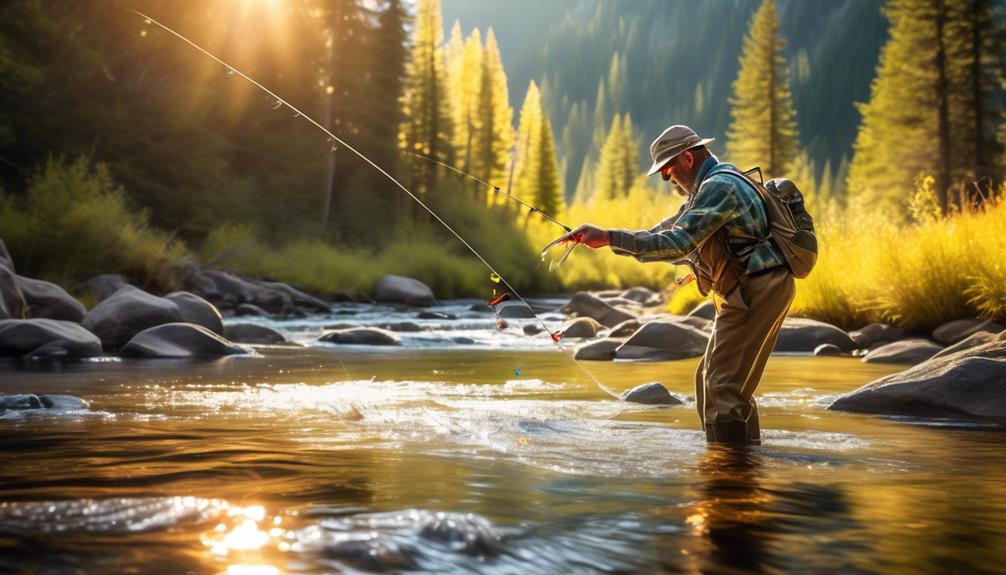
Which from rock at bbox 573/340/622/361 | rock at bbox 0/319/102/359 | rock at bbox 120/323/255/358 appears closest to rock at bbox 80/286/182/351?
rock at bbox 120/323/255/358

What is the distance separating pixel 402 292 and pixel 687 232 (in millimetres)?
25316

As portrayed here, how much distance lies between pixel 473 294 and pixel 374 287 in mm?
4434

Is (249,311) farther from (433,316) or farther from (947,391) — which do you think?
(947,391)

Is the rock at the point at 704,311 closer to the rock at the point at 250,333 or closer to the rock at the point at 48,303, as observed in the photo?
the rock at the point at 250,333

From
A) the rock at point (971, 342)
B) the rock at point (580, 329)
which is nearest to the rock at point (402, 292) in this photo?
the rock at point (580, 329)

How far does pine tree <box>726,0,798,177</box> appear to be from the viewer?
50281 millimetres

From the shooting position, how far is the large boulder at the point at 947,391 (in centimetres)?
764

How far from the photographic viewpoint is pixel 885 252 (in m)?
15.0

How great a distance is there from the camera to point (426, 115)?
49125 millimetres

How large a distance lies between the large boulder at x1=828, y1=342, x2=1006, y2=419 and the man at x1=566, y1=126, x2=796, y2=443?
2512mm

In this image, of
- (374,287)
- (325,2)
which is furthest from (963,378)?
(325,2)

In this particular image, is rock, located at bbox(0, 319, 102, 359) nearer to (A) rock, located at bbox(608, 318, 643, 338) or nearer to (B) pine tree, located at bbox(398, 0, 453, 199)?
(A) rock, located at bbox(608, 318, 643, 338)

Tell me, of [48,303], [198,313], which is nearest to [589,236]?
[198,313]

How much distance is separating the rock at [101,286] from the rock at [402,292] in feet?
37.8
